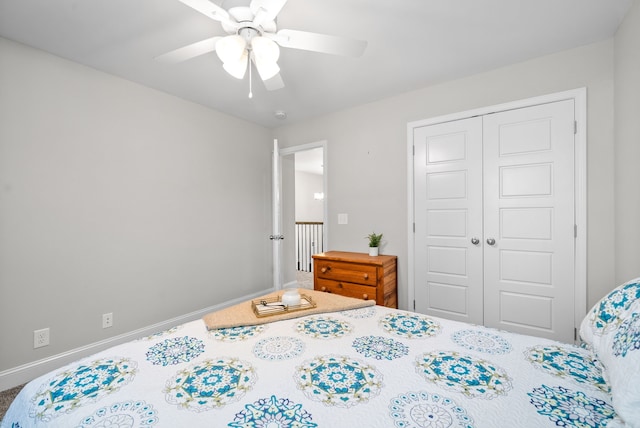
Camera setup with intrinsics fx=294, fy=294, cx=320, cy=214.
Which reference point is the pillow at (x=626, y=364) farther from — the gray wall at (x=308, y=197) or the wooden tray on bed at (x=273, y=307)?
the gray wall at (x=308, y=197)

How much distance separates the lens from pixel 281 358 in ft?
3.76

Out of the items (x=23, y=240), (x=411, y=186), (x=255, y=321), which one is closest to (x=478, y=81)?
(x=411, y=186)

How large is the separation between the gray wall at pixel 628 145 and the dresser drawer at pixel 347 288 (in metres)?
1.82

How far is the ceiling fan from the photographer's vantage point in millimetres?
1400

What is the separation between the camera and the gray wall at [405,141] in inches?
86.2

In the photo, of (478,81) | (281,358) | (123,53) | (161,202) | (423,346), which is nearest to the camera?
(281,358)

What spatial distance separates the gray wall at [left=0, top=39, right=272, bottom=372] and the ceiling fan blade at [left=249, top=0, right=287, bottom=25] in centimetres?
191

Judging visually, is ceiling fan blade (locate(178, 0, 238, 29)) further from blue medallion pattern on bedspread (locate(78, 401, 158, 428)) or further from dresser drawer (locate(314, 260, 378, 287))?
→ dresser drawer (locate(314, 260, 378, 287))

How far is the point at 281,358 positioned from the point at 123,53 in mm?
2512

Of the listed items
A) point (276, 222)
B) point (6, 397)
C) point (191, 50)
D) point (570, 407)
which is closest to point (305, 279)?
point (276, 222)

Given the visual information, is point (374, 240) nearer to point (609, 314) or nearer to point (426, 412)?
point (609, 314)

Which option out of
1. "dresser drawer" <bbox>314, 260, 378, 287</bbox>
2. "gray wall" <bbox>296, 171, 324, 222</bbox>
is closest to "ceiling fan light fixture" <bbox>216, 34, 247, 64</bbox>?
"dresser drawer" <bbox>314, 260, 378, 287</bbox>

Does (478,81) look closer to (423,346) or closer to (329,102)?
(329,102)

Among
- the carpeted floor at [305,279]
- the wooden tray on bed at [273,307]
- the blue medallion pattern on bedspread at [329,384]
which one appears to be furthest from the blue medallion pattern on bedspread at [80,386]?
the carpeted floor at [305,279]
